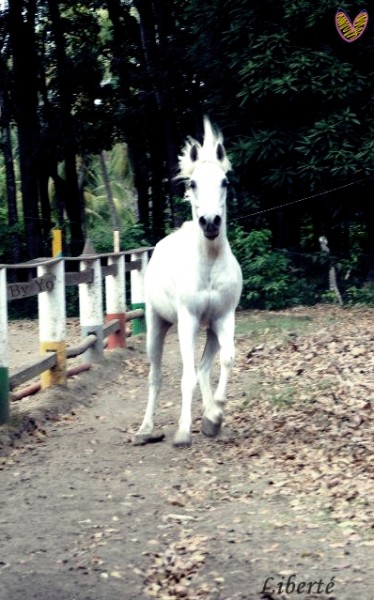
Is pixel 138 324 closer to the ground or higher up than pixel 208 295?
closer to the ground

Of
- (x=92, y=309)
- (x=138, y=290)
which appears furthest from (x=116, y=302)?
(x=138, y=290)

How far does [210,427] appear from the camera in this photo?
877 cm

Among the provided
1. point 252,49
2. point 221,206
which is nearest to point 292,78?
point 252,49

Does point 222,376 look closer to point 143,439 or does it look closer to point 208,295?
point 208,295

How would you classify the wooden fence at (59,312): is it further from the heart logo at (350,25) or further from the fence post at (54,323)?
the heart logo at (350,25)

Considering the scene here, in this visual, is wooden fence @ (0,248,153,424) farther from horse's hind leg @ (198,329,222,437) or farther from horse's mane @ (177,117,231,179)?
horse's mane @ (177,117,231,179)

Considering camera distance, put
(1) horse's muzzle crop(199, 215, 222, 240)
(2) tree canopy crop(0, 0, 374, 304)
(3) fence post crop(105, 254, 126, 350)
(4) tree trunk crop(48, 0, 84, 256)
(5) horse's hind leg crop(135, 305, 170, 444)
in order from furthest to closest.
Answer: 1. (4) tree trunk crop(48, 0, 84, 256)
2. (2) tree canopy crop(0, 0, 374, 304)
3. (3) fence post crop(105, 254, 126, 350)
4. (5) horse's hind leg crop(135, 305, 170, 444)
5. (1) horse's muzzle crop(199, 215, 222, 240)

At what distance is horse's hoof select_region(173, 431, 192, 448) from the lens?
28.0 feet

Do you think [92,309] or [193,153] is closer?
[193,153]

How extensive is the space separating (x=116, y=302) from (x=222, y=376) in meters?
6.58

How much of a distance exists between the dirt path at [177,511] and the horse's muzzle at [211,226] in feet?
5.41

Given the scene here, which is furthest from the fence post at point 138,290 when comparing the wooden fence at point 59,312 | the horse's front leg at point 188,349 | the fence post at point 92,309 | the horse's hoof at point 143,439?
the horse's front leg at point 188,349

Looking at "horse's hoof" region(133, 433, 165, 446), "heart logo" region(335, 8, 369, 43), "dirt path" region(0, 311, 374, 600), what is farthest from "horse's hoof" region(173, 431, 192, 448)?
"heart logo" region(335, 8, 369, 43)

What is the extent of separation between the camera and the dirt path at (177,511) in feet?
17.7
